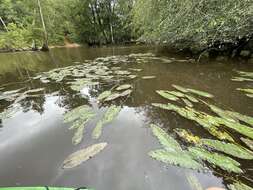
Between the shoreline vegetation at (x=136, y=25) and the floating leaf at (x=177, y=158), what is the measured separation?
408cm

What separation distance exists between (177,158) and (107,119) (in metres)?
1.33

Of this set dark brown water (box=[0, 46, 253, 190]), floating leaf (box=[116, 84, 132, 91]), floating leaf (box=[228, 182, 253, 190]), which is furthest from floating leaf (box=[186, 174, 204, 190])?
floating leaf (box=[116, 84, 132, 91])

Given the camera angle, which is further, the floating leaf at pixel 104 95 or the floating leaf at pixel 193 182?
the floating leaf at pixel 104 95

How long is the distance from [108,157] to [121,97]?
189 cm

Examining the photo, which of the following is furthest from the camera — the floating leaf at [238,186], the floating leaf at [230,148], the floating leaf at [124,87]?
the floating leaf at [124,87]

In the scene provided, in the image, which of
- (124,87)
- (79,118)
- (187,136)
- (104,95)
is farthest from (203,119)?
(124,87)

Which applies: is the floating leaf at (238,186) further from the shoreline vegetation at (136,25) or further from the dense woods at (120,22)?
the dense woods at (120,22)

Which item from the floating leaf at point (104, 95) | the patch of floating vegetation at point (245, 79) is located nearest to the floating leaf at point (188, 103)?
the patch of floating vegetation at point (245, 79)

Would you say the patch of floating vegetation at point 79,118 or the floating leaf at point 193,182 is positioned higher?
the floating leaf at point 193,182

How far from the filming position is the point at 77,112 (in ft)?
10.6

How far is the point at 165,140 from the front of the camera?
228 centimetres

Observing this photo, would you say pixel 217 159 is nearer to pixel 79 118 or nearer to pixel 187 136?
pixel 187 136

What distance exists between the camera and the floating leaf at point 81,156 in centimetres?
205

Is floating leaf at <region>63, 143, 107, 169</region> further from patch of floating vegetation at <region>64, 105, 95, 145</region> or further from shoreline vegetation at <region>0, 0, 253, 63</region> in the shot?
shoreline vegetation at <region>0, 0, 253, 63</region>
